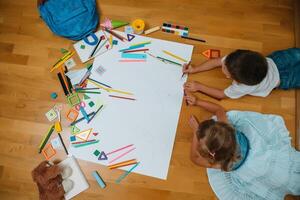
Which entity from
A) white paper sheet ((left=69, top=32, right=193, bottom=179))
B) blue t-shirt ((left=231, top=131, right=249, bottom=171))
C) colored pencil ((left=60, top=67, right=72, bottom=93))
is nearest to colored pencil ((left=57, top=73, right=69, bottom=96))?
colored pencil ((left=60, top=67, right=72, bottom=93))

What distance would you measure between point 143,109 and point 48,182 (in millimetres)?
504

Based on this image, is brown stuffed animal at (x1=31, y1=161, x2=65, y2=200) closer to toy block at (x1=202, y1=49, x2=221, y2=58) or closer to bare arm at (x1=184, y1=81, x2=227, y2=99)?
bare arm at (x1=184, y1=81, x2=227, y2=99)

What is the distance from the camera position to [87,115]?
1.31 meters

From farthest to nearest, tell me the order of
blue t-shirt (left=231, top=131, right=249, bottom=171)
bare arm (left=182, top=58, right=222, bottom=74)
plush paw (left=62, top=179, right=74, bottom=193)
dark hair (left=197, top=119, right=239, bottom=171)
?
bare arm (left=182, top=58, right=222, bottom=74), plush paw (left=62, top=179, right=74, bottom=193), blue t-shirt (left=231, top=131, right=249, bottom=171), dark hair (left=197, top=119, right=239, bottom=171)

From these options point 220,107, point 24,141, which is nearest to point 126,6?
point 220,107

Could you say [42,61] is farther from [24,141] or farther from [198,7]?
[198,7]

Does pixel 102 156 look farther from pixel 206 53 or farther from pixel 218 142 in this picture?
pixel 206 53

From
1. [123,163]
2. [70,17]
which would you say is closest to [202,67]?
[123,163]

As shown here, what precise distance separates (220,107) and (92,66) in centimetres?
62

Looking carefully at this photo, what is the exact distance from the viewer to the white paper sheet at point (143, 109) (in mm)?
1270

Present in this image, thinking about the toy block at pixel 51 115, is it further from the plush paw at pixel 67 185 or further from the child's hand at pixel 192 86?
the child's hand at pixel 192 86

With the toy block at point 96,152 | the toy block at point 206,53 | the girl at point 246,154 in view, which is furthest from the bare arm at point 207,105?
the toy block at point 96,152

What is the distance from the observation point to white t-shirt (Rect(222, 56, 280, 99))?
3.89 ft

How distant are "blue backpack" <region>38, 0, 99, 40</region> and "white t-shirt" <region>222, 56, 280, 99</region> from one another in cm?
66
